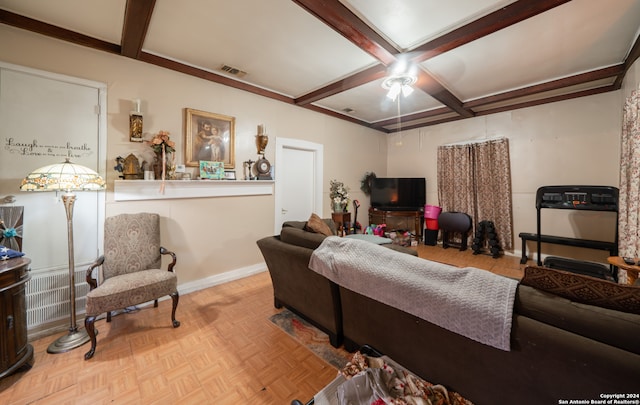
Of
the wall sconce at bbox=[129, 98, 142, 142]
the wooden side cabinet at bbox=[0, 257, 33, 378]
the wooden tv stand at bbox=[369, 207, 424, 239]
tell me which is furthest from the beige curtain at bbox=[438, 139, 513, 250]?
the wooden side cabinet at bbox=[0, 257, 33, 378]

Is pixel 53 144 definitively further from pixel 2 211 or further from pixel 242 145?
pixel 242 145

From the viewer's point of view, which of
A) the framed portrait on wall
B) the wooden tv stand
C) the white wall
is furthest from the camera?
the wooden tv stand

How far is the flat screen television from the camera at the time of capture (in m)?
5.34

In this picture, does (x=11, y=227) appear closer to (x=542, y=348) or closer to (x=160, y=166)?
(x=160, y=166)

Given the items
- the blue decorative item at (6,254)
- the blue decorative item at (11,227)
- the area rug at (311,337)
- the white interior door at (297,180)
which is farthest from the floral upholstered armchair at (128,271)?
the white interior door at (297,180)

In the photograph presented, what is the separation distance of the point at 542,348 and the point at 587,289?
0.32m

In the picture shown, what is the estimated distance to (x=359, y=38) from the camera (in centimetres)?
217

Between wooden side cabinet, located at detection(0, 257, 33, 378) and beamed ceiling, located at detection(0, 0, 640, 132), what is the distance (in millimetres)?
2031

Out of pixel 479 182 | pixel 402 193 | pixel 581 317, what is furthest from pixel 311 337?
pixel 479 182

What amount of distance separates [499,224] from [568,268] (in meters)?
1.33

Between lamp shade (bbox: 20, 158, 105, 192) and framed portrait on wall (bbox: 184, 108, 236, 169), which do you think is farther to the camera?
framed portrait on wall (bbox: 184, 108, 236, 169)

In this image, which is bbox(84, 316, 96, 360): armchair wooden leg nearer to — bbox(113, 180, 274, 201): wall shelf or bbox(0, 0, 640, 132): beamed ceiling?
bbox(113, 180, 274, 201): wall shelf

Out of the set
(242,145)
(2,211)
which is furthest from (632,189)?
(2,211)

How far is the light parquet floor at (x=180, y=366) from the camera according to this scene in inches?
60.3
